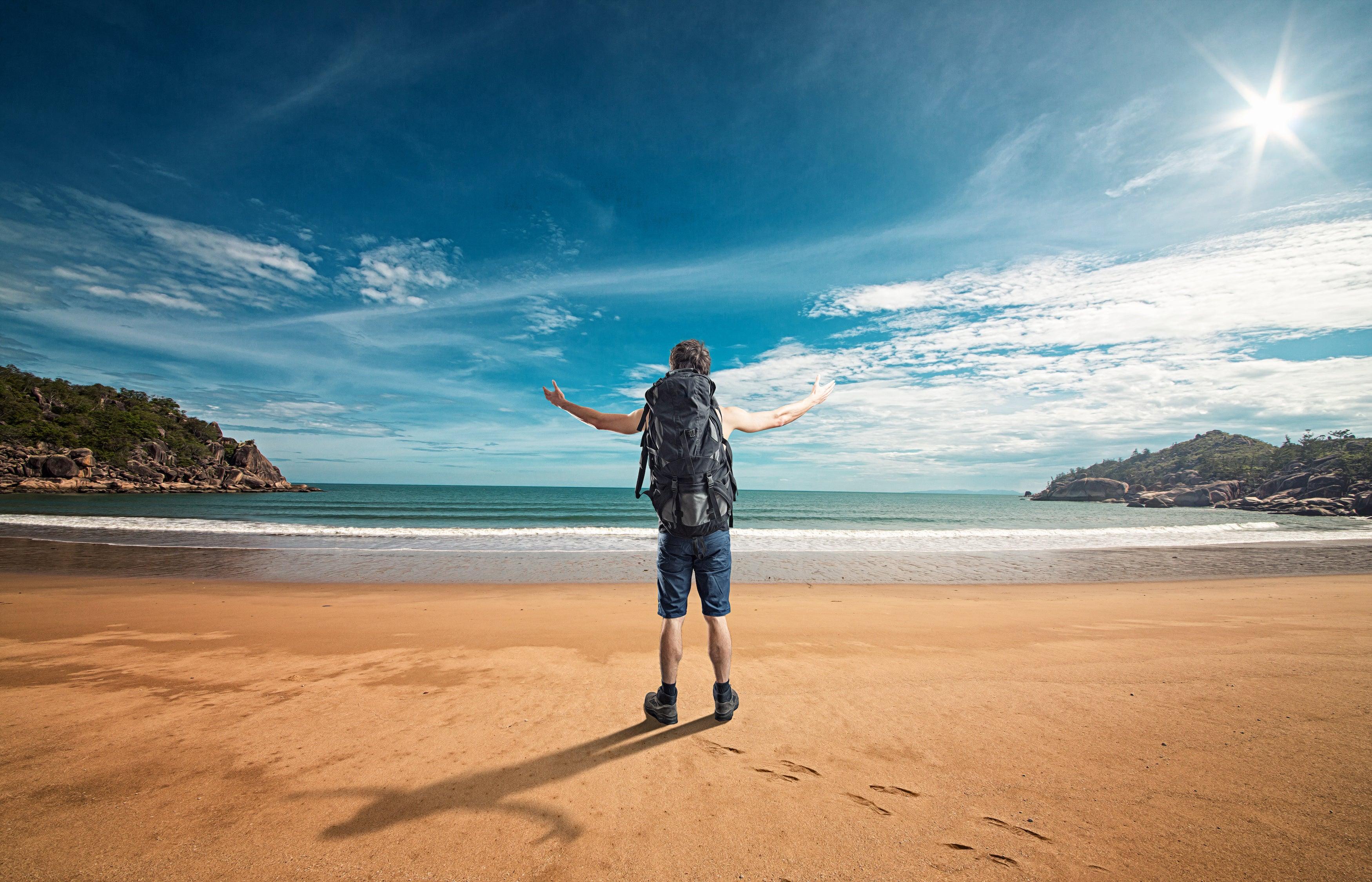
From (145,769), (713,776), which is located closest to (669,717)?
(713,776)

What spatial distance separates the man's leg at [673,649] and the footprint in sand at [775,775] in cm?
65

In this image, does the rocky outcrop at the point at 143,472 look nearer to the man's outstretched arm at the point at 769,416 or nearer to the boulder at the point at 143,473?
the boulder at the point at 143,473

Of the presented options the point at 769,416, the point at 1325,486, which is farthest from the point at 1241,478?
the point at 769,416

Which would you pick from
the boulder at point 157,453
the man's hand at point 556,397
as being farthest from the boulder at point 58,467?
the man's hand at point 556,397

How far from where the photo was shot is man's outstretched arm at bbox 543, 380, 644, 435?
149 inches

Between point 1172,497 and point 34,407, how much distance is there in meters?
138

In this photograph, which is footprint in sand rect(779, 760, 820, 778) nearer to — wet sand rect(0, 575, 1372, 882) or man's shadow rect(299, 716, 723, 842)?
wet sand rect(0, 575, 1372, 882)

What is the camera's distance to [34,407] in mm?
58594

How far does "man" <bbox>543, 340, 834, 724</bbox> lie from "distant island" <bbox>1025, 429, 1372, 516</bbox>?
64877 millimetres

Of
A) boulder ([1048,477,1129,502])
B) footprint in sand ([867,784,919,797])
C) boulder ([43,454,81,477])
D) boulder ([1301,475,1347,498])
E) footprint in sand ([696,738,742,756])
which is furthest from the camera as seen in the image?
boulder ([1048,477,1129,502])

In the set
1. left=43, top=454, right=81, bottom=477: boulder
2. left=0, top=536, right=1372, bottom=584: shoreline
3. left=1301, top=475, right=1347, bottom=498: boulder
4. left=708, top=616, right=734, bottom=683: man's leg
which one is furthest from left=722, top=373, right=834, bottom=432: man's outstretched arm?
left=43, top=454, right=81, bottom=477: boulder

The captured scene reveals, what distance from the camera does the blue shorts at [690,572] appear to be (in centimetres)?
342

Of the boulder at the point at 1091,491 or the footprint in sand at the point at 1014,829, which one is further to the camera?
the boulder at the point at 1091,491

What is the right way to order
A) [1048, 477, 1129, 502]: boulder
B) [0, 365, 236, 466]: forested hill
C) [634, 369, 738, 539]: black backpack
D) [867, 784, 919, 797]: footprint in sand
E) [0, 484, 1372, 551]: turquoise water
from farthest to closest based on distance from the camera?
1. [1048, 477, 1129, 502]: boulder
2. [0, 365, 236, 466]: forested hill
3. [0, 484, 1372, 551]: turquoise water
4. [634, 369, 738, 539]: black backpack
5. [867, 784, 919, 797]: footprint in sand
